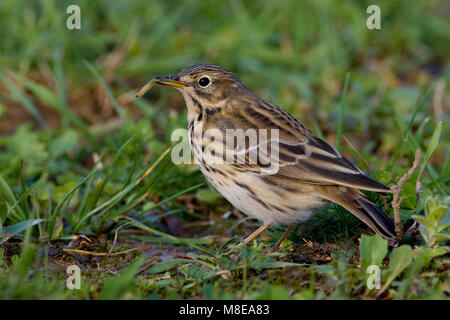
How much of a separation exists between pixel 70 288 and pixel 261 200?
1.51m

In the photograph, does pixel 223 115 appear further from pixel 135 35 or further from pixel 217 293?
pixel 135 35

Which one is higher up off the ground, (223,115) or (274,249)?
(223,115)

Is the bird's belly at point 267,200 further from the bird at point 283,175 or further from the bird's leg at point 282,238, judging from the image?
the bird's leg at point 282,238

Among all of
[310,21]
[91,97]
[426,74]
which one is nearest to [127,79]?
[91,97]

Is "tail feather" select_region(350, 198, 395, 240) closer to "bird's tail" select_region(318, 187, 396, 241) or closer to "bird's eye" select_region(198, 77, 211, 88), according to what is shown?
"bird's tail" select_region(318, 187, 396, 241)

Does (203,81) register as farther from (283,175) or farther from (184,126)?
(283,175)

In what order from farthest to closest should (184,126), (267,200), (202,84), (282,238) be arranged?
(184,126)
(202,84)
(282,238)
(267,200)

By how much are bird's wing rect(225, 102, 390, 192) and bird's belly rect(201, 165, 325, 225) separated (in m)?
0.11

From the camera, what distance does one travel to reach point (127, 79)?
849 cm

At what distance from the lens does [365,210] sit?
179 inches

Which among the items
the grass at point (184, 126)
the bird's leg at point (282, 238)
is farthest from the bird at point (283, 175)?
the grass at point (184, 126)

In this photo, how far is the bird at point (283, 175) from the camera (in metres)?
4.59

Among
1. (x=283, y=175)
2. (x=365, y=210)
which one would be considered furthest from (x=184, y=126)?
(x=365, y=210)

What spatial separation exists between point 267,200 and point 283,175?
0.72 ft
